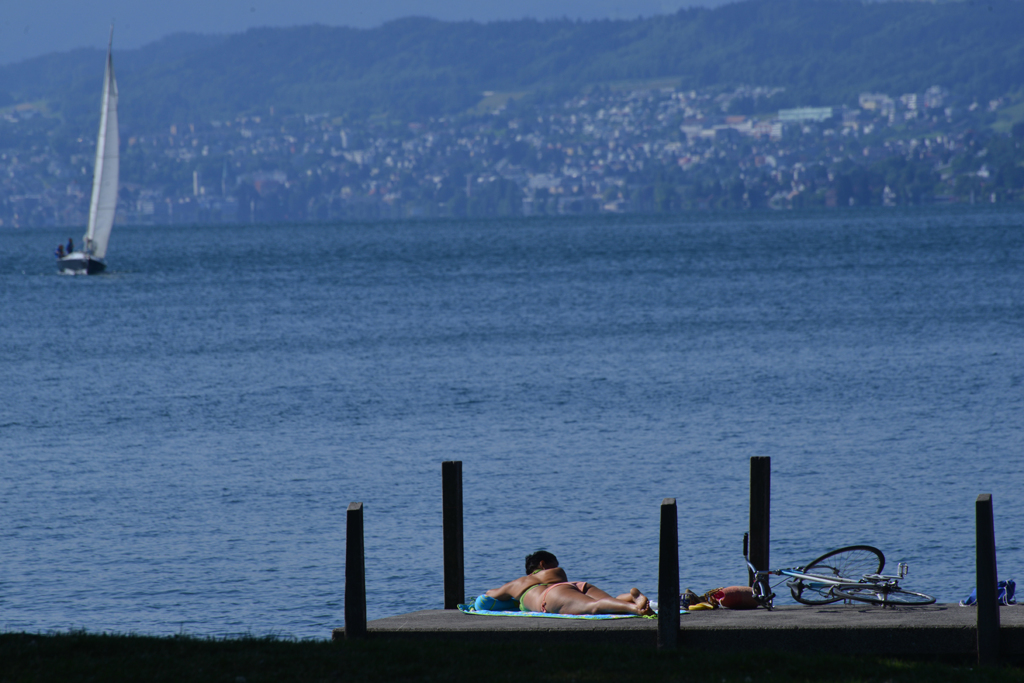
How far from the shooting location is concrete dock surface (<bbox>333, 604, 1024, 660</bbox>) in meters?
11.1

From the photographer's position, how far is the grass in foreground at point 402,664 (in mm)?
10008

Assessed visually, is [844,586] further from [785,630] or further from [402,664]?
[402,664]

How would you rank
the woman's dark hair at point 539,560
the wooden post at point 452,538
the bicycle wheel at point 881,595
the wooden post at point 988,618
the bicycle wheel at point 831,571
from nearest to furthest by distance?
the wooden post at point 988,618, the bicycle wheel at point 881,595, the bicycle wheel at point 831,571, the woman's dark hair at point 539,560, the wooden post at point 452,538

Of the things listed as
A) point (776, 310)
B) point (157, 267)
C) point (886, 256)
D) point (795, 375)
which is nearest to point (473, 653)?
point (795, 375)

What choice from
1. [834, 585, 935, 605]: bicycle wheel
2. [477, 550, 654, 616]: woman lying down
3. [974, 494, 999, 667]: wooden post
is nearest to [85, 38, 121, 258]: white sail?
[477, 550, 654, 616]: woman lying down

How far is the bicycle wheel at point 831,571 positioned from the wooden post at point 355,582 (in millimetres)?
3872

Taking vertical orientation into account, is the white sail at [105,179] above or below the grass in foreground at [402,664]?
above

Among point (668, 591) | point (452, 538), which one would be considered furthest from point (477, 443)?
point (668, 591)

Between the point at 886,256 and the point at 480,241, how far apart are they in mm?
73439

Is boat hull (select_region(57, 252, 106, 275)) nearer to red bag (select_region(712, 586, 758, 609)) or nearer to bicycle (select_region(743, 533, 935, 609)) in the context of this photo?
bicycle (select_region(743, 533, 935, 609))

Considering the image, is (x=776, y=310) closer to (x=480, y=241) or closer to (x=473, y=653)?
(x=473, y=653)

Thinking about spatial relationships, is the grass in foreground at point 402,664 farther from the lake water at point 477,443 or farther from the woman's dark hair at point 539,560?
the lake water at point 477,443

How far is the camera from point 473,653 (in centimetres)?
1082

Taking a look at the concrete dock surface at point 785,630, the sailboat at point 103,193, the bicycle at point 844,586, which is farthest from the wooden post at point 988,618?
the sailboat at point 103,193
